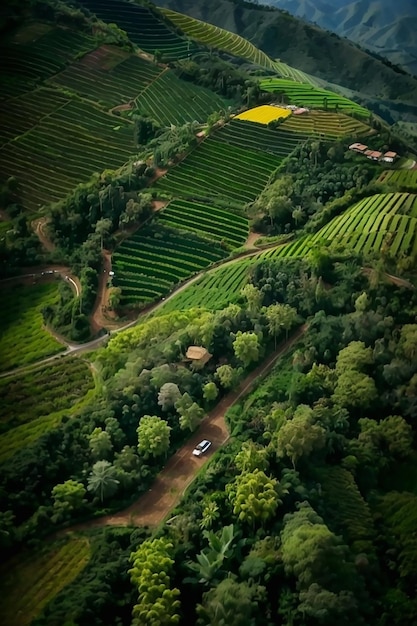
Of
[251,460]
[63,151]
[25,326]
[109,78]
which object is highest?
[251,460]

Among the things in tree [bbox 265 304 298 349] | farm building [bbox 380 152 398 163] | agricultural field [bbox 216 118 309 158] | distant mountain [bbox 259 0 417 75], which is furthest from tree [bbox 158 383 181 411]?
distant mountain [bbox 259 0 417 75]

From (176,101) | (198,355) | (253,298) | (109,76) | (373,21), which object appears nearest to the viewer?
(198,355)

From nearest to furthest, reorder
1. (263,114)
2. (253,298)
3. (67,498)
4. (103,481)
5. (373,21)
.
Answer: (67,498) < (103,481) < (253,298) < (263,114) < (373,21)

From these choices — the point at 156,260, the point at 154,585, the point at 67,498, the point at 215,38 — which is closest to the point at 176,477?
the point at 67,498

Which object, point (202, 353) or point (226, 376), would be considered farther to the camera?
point (202, 353)

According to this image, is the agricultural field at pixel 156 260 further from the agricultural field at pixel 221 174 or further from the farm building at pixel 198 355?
the farm building at pixel 198 355

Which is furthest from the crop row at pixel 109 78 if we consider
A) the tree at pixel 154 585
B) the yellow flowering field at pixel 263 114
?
the tree at pixel 154 585

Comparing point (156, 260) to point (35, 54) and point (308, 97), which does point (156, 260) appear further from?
point (35, 54)
